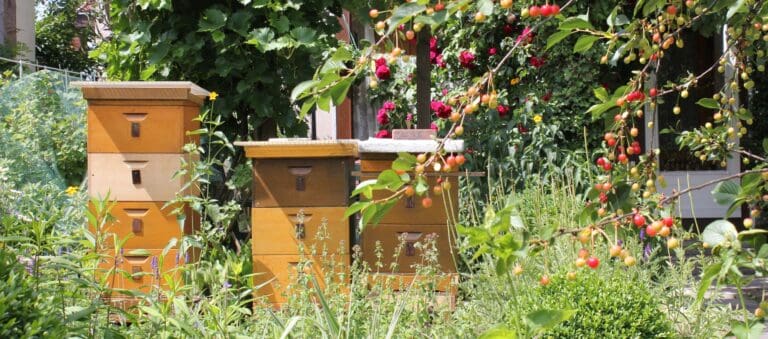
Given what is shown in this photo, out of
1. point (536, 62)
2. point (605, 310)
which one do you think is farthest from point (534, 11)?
point (536, 62)

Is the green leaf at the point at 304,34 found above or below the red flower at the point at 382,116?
above

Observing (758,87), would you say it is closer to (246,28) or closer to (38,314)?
(246,28)

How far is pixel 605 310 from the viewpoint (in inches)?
114

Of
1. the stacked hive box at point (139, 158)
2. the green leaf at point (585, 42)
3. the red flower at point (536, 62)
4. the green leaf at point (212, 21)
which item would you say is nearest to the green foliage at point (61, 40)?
the red flower at point (536, 62)

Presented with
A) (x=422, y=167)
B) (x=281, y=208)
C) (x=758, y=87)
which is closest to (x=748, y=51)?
(x=422, y=167)

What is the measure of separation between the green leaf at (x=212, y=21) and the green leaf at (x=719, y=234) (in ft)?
13.2

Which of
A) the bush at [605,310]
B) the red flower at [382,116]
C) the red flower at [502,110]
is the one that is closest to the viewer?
the bush at [605,310]

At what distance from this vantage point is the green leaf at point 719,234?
3.71 feet

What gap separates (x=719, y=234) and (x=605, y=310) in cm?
183

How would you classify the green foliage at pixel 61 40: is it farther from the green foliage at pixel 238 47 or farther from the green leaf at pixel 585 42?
the green leaf at pixel 585 42

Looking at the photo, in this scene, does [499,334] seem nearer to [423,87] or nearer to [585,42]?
[585,42]

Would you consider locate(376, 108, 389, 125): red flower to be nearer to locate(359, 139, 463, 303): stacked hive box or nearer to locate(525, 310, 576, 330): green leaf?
locate(359, 139, 463, 303): stacked hive box

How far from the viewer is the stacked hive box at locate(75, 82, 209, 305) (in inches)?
149

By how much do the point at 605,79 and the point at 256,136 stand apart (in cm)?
354
